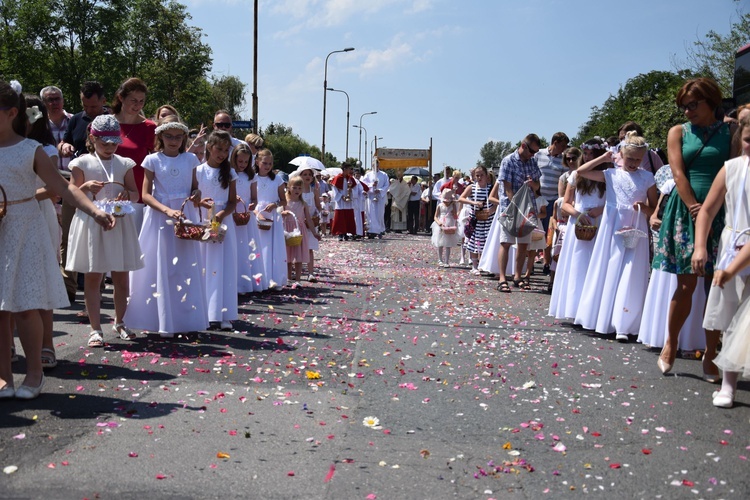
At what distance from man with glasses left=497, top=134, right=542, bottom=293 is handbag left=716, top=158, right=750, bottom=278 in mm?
6993

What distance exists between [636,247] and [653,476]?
4.52 meters

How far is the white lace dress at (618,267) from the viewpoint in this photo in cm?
843

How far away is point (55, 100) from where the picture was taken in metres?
10.7

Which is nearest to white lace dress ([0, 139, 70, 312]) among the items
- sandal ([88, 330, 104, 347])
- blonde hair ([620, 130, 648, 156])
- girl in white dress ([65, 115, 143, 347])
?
girl in white dress ([65, 115, 143, 347])

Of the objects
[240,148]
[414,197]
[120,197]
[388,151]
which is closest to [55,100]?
[240,148]

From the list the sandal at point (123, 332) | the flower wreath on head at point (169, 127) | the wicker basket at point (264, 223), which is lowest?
the sandal at point (123, 332)

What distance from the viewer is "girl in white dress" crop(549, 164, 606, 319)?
9273 millimetres

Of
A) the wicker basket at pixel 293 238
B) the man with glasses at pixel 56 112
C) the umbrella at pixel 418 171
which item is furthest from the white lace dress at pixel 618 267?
the umbrella at pixel 418 171

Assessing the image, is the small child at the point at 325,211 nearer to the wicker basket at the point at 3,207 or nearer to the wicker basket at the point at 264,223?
the wicker basket at the point at 264,223

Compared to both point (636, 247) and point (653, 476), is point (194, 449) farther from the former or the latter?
point (636, 247)

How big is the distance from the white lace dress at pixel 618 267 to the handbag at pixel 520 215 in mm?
3831

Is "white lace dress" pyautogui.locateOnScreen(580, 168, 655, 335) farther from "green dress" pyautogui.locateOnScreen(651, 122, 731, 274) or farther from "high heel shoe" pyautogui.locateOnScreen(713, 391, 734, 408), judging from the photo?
A: "high heel shoe" pyautogui.locateOnScreen(713, 391, 734, 408)

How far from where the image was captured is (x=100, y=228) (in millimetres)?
7332

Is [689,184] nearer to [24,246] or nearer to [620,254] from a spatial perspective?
[620,254]
